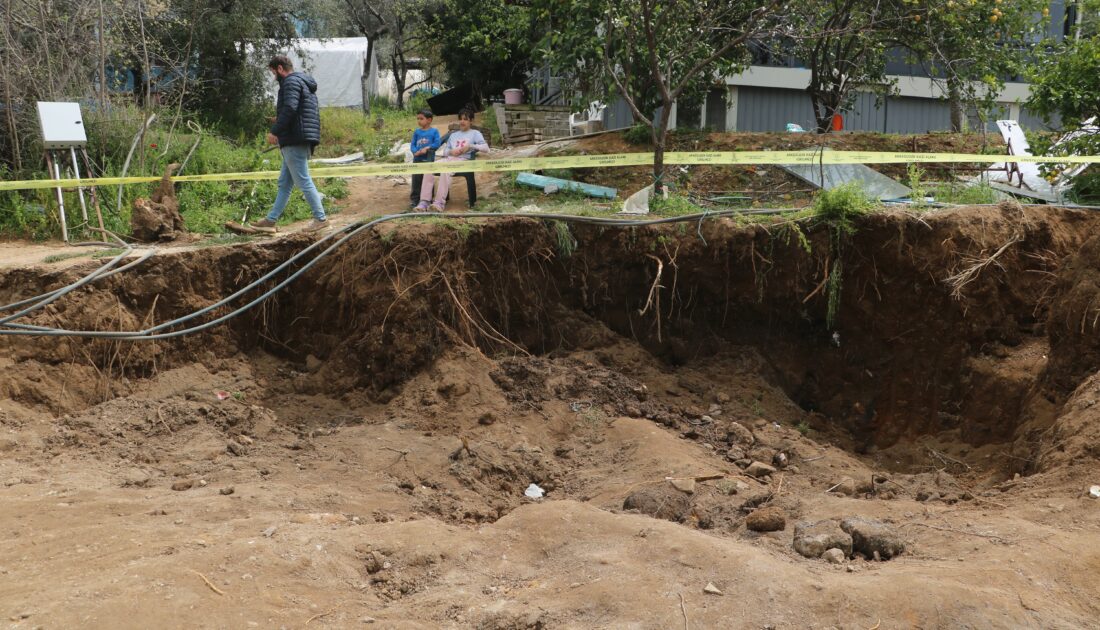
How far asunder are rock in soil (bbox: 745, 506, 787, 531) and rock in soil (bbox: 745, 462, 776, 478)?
114 cm

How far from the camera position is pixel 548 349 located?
867 cm

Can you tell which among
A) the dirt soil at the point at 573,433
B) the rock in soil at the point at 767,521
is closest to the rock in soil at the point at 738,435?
the dirt soil at the point at 573,433

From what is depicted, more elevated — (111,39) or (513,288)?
(111,39)

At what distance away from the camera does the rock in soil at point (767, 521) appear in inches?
217

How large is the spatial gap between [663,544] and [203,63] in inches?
566

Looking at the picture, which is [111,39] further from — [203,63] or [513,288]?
[513,288]

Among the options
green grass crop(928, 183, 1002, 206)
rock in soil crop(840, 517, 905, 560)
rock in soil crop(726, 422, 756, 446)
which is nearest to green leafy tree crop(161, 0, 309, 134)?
rock in soil crop(726, 422, 756, 446)

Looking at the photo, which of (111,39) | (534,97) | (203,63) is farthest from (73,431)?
(534,97)

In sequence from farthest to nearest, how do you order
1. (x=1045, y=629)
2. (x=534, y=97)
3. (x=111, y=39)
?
(x=534, y=97)
(x=111, y=39)
(x=1045, y=629)

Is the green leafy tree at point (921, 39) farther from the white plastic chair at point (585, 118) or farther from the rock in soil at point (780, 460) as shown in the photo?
the rock in soil at point (780, 460)

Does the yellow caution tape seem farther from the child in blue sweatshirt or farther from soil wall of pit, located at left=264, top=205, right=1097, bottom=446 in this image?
soil wall of pit, located at left=264, top=205, right=1097, bottom=446

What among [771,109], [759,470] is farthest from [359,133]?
[759,470]

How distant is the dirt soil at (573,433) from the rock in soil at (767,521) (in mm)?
23

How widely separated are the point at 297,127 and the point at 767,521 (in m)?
5.90
